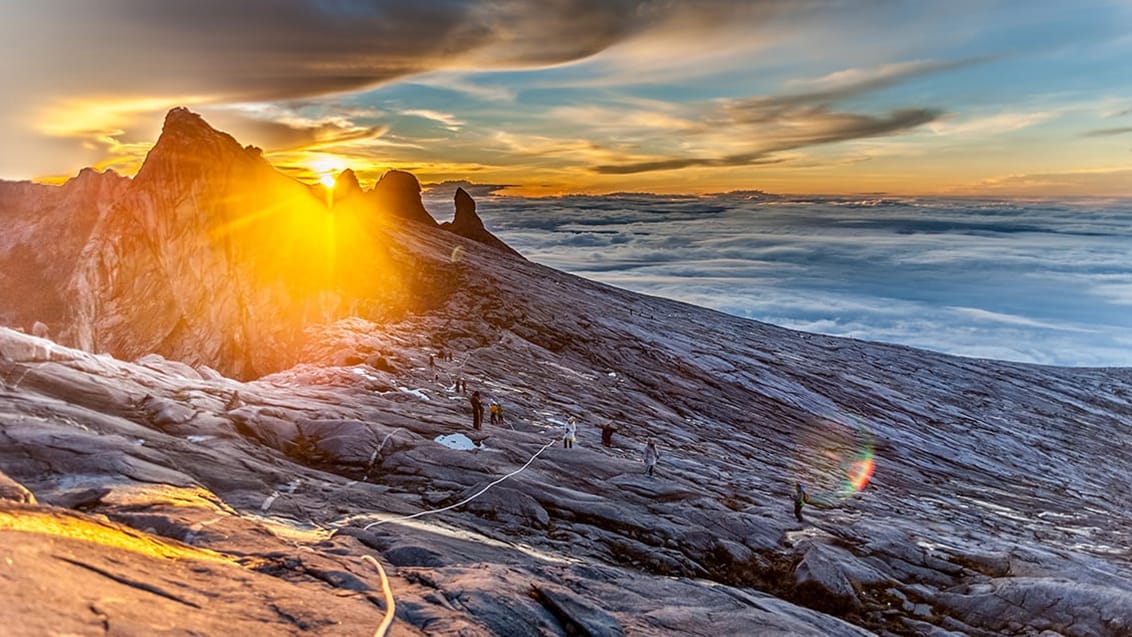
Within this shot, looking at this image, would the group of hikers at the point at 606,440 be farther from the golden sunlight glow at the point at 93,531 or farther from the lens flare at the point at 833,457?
the golden sunlight glow at the point at 93,531

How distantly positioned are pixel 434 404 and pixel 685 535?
18.2 meters

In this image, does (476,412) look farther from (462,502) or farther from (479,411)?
(462,502)

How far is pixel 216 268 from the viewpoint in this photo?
2347 inches

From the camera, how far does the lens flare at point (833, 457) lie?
49688 mm

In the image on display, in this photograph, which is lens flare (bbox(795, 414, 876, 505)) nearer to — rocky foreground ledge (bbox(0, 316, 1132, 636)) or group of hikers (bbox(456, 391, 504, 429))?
rocky foreground ledge (bbox(0, 316, 1132, 636))

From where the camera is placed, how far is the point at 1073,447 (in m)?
95.2

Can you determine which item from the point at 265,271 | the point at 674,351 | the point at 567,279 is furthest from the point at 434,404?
the point at 567,279

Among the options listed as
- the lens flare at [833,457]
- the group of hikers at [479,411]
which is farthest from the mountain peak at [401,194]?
the lens flare at [833,457]

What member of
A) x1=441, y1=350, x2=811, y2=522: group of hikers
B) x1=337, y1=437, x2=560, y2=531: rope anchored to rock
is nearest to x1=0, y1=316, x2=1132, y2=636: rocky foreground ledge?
x1=337, y1=437, x2=560, y2=531: rope anchored to rock

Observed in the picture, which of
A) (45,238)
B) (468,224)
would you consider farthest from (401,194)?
(45,238)

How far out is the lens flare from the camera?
49.7m

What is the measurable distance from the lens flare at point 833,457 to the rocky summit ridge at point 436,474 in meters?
0.55

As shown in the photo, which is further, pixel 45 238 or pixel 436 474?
pixel 45 238

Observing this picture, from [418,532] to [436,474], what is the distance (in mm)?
7467
